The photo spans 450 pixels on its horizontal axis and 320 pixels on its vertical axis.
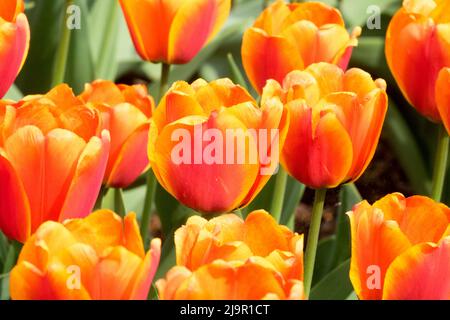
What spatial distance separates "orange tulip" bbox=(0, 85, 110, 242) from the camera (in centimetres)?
104

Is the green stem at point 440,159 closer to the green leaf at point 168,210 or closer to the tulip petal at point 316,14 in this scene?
the tulip petal at point 316,14

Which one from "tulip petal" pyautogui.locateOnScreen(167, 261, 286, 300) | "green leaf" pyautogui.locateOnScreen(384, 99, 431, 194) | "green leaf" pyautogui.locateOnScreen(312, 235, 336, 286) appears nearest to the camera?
"tulip petal" pyautogui.locateOnScreen(167, 261, 286, 300)

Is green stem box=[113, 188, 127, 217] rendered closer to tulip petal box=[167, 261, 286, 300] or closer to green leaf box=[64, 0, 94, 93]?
green leaf box=[64, 0, 94, 93]

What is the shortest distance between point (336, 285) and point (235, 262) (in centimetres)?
63

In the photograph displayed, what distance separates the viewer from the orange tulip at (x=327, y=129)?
3.80ft

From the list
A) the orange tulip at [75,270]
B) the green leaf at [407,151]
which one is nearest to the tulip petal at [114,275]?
the orange tulip at [75,270]

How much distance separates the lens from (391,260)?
0.99 metres

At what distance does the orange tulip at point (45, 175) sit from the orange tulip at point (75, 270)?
0.47ft

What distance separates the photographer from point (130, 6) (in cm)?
144

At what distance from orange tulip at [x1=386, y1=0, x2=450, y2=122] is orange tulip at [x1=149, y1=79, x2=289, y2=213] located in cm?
30

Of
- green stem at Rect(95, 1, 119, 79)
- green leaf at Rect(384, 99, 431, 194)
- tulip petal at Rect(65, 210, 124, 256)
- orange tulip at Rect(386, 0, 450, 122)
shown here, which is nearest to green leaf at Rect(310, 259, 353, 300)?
orange tulip at Rect(386, 0, 450, 122)

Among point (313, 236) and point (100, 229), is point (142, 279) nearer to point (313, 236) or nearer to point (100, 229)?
point (100, 229)

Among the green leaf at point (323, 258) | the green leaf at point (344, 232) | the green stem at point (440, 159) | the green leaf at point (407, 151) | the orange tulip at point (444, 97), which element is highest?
the orange tulip at point (444, 97)

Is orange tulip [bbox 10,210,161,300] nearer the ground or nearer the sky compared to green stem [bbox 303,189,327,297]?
nearer the sky
